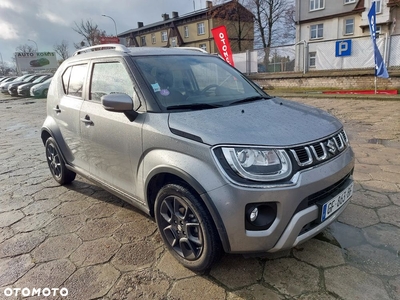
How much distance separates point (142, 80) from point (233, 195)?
1320 millimetres

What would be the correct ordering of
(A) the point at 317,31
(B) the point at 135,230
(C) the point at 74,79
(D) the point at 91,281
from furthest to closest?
(A) the point at 317,31
(C) the point at 74,79
(B) the point at 135,230
(D) the point at 91,281

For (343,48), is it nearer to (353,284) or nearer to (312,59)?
(312,59)

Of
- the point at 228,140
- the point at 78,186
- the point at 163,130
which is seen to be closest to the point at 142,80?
the point at 163,130

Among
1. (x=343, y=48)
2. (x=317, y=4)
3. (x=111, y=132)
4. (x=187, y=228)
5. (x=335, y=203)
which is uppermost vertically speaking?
(x=317, y=4)

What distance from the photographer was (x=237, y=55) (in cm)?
1917

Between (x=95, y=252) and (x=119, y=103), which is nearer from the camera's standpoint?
(x=119, y=103)

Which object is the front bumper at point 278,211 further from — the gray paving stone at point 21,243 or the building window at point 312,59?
the building window at point 312,59

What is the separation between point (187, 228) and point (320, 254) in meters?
1.16

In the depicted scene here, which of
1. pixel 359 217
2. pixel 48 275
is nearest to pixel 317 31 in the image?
pixel 359 217

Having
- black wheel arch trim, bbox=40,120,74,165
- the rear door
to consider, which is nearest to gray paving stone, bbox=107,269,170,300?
the rear door

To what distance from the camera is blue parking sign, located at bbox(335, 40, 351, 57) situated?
14.5 metres

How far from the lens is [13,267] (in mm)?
2408

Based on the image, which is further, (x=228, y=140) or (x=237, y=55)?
(x=237, y=55)

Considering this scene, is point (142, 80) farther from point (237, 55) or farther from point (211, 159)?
point (237, 55)
